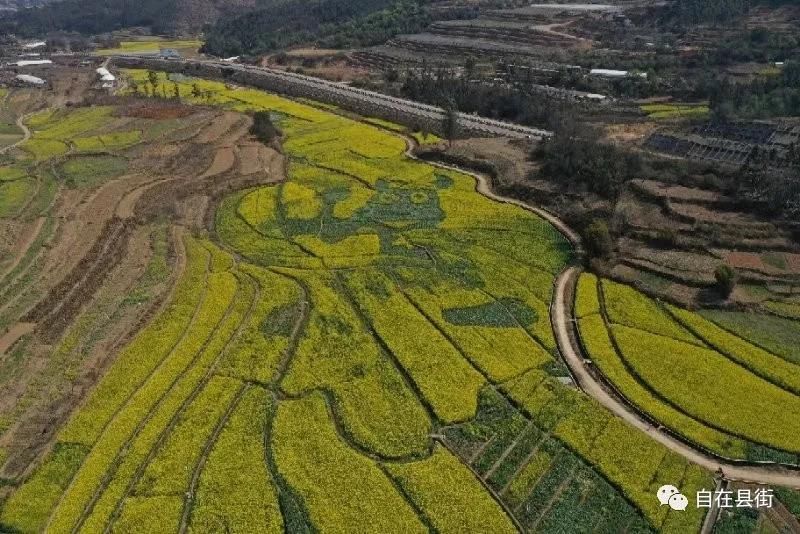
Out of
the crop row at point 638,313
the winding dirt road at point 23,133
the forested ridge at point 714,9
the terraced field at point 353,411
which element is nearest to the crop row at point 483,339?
the terraced field at point 353,411

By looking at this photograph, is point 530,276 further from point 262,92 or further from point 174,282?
point 262,92

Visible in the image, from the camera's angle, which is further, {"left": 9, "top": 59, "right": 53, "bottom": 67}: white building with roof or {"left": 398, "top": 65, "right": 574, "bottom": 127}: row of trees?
{"left": 9, "top": 59, "right": 53, "bottom": 67}: white building with roof

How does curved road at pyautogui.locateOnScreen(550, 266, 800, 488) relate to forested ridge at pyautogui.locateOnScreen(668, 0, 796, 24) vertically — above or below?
below

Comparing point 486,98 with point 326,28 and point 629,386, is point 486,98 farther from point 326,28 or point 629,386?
point 326,28

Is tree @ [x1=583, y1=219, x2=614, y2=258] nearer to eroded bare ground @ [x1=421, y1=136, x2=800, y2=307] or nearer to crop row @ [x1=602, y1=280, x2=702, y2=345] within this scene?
eroded bare ground @ [x1=421, y1=136, x2=800, y2=307]

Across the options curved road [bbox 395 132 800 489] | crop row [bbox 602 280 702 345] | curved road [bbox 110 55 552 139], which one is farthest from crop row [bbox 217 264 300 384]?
curved road [bbox 110 55 552 139]

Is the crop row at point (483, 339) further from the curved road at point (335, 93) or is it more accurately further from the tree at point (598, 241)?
the curved road at point (335, 93)

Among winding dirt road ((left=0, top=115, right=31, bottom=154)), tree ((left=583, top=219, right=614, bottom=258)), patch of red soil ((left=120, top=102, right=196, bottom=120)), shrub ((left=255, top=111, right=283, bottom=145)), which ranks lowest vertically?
winding dirt road ((left=0, top=115, right=31, bottom=154))
